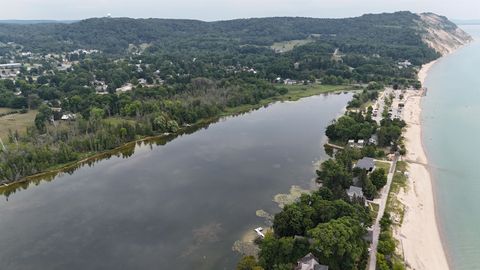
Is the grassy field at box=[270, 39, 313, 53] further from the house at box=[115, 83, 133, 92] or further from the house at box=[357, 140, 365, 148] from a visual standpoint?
the house at box=[357, 140, 365, 148]

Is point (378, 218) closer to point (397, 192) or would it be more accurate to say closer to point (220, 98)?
point (397, 192)

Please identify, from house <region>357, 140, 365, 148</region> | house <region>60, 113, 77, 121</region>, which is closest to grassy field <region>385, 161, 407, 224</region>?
house <region>357, 140, 365, 148</region>

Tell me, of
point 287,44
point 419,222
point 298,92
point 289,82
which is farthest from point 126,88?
point 287,44

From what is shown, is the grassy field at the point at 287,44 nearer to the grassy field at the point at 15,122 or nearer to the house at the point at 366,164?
the grassy field at the point at 15,122

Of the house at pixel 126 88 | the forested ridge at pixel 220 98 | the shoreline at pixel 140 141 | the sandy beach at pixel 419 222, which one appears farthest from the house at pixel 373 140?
the house at pixel 126 88

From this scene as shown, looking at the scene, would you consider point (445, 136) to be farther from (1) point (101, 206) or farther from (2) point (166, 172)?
(1) point (101, 206)

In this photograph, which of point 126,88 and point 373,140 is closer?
point 373,140
